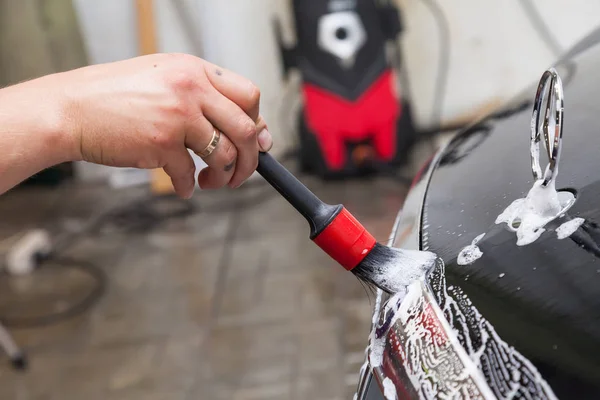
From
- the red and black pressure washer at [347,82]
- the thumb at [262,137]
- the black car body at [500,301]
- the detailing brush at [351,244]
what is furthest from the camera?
the red and black pressure washer at [347,82]

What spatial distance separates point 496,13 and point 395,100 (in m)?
0.77

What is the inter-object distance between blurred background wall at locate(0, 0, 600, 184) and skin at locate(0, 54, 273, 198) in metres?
2.33

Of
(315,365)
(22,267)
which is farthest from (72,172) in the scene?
(315,365)

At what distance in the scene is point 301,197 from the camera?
0.89 m

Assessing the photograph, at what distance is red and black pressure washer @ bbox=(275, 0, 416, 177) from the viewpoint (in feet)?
9.36

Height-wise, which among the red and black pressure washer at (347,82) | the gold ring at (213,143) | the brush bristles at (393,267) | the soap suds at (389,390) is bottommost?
the red and black pressure washer at (347,82)

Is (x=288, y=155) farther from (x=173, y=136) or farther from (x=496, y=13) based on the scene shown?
(x=173, y=136)

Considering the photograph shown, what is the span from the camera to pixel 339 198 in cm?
287

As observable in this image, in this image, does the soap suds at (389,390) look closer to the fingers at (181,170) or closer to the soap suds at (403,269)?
the soap suds at (403,269)

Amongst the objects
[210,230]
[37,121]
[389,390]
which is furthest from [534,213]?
[210,230]

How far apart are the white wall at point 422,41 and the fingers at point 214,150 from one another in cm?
230

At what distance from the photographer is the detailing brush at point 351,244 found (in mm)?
835


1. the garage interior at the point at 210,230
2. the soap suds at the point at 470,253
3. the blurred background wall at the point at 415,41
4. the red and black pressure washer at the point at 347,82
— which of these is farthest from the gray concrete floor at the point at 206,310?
the soap suds at the point at 470,253

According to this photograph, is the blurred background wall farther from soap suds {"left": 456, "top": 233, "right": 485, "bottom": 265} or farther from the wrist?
soap suds {"left": 456, "top": 233, "right": 485, "bottom": 265}
